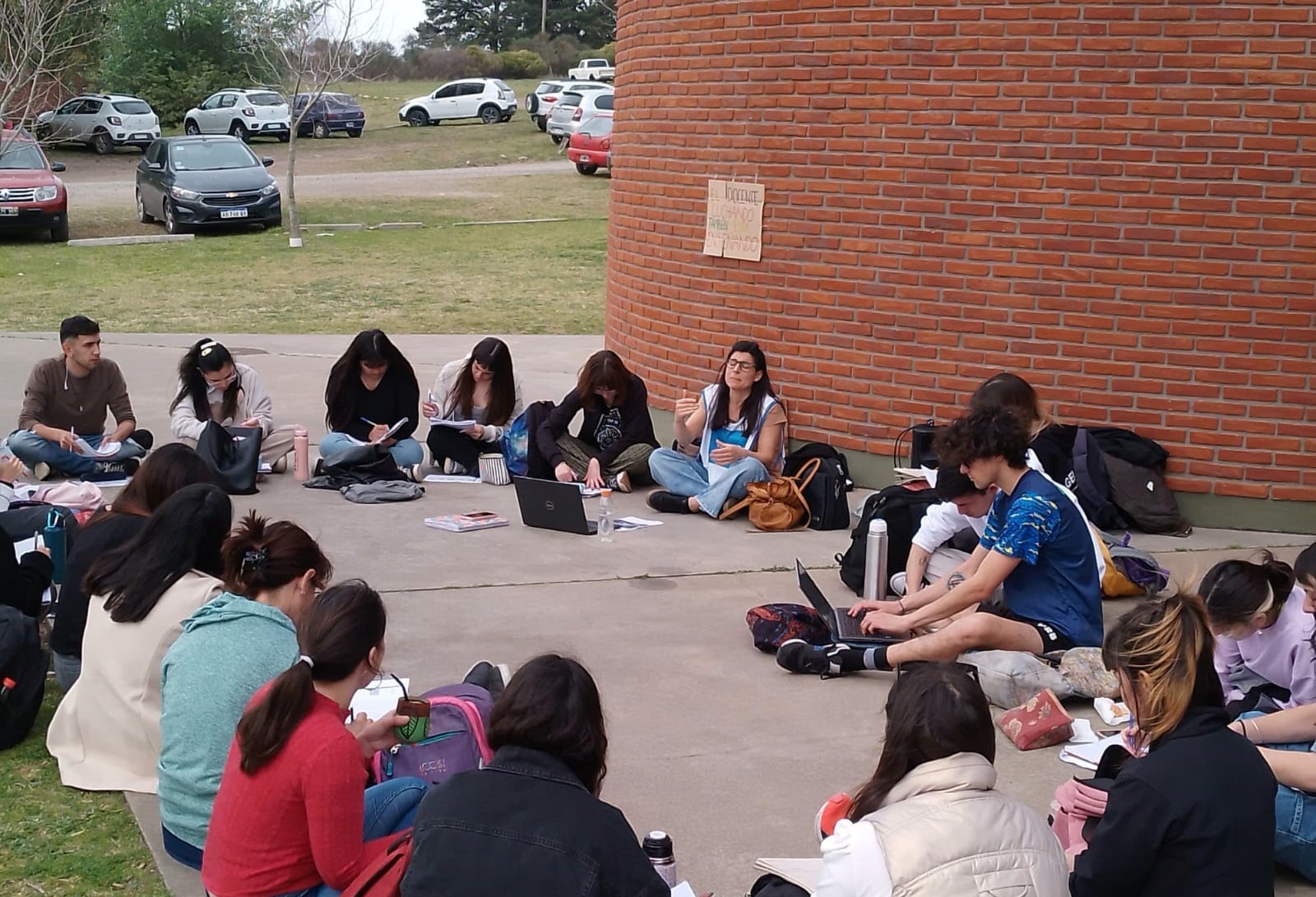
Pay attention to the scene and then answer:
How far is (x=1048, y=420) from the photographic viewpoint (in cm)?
845

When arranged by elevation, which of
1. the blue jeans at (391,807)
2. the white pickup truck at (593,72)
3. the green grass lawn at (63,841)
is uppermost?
the white pickup truck at (593,72)

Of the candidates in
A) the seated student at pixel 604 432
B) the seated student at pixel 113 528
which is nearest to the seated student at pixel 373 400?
the seated student at pixel 604 432

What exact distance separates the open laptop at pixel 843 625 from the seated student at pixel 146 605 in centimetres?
305

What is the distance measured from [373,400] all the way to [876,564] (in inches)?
173

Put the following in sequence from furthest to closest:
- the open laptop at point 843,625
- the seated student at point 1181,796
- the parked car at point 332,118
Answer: the parked car at point 332,118, the open laptop at point 843,625, the seated student at point 1181,796

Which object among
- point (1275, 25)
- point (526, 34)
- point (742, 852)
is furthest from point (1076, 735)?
point (526, 34)

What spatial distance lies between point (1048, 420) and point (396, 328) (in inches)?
433

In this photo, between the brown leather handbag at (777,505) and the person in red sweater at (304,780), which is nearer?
the person in red sweater at (304,780)

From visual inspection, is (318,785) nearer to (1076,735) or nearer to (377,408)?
(1076,735)

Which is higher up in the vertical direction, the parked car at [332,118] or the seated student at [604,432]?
the parked car at [332,118]

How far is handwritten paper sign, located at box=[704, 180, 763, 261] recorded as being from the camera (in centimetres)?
1052

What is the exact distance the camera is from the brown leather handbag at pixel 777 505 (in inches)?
367

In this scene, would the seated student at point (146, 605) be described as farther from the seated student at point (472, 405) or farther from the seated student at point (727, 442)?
the seated student at point (472, 405)

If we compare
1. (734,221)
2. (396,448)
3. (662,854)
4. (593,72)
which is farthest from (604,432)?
(593,72)
